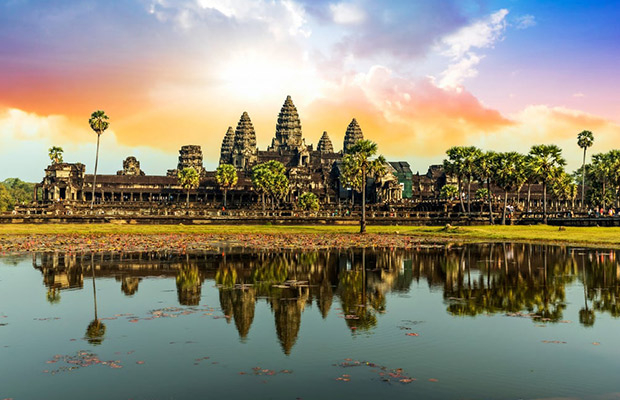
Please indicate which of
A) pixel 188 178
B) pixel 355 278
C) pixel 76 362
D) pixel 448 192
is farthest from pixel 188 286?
pixel 448 192

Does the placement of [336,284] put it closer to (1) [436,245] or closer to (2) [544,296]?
(2) [544,296]

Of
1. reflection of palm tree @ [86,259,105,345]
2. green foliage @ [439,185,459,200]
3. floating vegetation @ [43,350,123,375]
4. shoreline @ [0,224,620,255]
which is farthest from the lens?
green foliage @ [439,185,459,200]

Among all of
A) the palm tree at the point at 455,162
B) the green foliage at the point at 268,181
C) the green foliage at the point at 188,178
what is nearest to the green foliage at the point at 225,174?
the green foliage at the point at 188,178

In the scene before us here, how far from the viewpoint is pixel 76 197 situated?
150875 millimetres

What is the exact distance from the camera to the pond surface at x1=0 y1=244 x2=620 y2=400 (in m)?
12.2

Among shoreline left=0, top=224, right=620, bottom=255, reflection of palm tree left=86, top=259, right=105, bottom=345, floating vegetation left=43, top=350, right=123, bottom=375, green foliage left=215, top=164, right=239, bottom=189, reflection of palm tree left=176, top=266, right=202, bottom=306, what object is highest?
green foliage left=215, top=164, right=239, bottom=189

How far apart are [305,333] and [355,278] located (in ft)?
39.2

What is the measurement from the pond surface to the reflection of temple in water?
0.43 feet

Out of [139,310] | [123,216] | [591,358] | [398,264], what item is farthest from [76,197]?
[591,358]

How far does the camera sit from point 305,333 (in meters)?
16.7

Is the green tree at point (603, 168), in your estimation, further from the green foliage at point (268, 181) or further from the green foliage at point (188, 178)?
the green foliage at point (188, 178)

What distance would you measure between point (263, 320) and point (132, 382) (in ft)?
20.8

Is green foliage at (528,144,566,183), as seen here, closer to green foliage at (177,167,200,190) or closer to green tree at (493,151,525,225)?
green tree at (493,151,525,225)

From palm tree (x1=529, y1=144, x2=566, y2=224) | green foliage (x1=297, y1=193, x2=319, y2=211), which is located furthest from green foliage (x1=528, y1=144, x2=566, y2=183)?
green foliage (x1=297, y1=193, x2=319, y2=211)
